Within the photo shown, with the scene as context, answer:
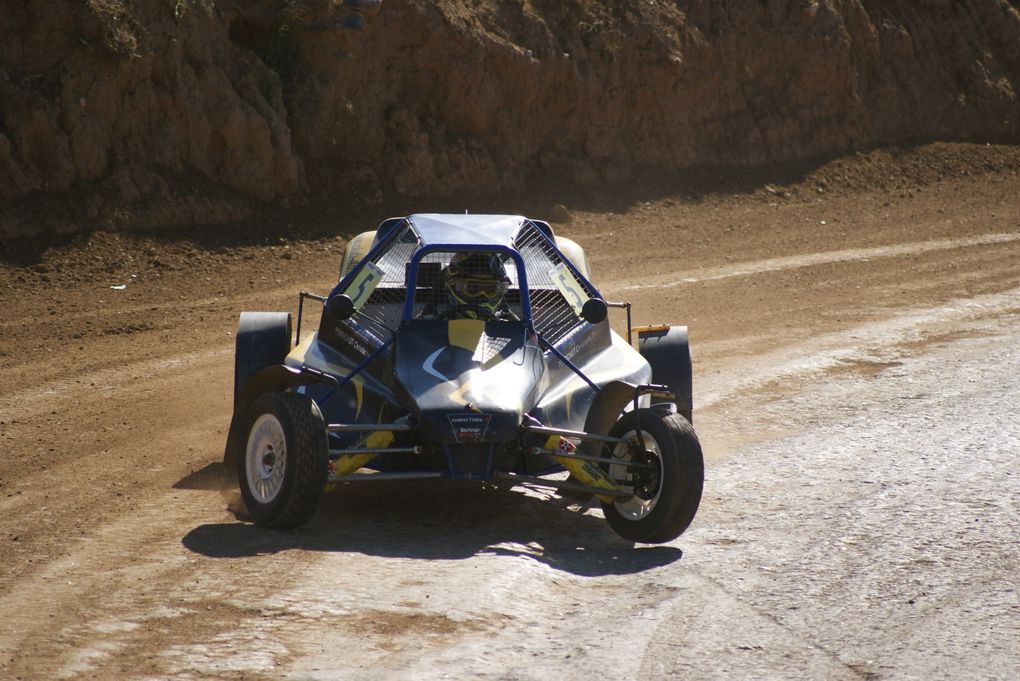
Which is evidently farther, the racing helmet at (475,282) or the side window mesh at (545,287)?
the side window mesh at (545,287)

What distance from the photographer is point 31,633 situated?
6117mm

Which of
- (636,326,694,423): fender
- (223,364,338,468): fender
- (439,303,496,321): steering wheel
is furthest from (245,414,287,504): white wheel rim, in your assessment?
(636,326,694,423): fender

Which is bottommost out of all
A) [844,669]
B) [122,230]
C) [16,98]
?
[844,669]

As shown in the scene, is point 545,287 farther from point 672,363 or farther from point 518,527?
Answer: point 518,527

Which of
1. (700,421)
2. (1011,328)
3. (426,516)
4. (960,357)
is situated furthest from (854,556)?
(1011,328)

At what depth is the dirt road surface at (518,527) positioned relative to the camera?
6223 millimetres

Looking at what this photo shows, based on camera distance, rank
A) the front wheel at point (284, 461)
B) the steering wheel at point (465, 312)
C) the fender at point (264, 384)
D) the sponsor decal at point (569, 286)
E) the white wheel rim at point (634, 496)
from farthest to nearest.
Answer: the sponsor decal at point (569, 286), the steering wheel at point (465, 312), the fender at point (264, 384), the white wheel rim at point (634, 496), the front wheel at point (284, 461)

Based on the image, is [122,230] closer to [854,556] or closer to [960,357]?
[960,357]

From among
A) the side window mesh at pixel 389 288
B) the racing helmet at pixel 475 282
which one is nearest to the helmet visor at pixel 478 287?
the racing helmet at pixel 475 282

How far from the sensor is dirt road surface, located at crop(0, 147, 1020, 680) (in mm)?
6223

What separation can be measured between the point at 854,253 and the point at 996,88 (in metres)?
10.6

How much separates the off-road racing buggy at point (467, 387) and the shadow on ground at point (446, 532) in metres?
0.17

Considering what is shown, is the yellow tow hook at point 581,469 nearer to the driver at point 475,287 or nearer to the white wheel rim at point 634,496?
the white wheel rim at point 634,496

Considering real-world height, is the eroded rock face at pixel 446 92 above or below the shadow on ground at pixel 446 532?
above
